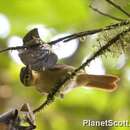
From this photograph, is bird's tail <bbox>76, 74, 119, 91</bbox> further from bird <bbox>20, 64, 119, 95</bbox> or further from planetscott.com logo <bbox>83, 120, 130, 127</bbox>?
planetscott.com logo <bbox>83, 120, 130, 127</bbox>

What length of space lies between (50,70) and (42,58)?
4.6 inches

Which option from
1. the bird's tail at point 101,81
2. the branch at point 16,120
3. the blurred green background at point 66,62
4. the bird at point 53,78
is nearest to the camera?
the branch at point 16,120

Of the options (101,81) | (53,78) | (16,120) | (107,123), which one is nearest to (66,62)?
(107,123)

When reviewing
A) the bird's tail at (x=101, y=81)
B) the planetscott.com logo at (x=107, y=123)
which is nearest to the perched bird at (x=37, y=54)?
the bird's tail at (x=101, y=81)

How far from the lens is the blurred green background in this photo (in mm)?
2504

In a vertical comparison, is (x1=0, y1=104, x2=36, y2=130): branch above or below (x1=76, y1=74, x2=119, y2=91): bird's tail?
below

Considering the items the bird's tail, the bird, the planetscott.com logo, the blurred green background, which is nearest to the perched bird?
the bird

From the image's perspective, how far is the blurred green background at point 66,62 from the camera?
2.50 metres

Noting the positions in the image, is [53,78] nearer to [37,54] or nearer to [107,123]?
[37,54]

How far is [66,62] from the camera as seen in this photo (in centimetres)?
283

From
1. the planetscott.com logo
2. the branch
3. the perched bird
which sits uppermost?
the perched bird

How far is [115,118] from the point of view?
276 centimetres

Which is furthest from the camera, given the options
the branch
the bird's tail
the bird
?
the bird's tail

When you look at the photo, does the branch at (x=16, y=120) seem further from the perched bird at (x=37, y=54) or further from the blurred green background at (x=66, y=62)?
the blurred green background at (x=66, y=62)
